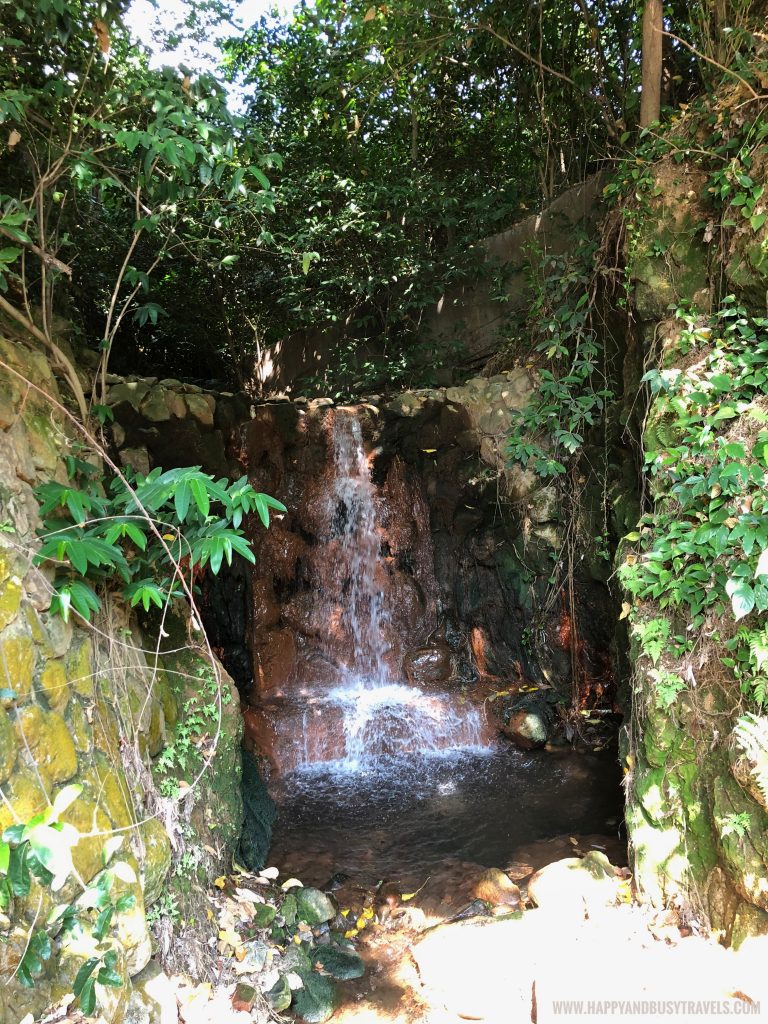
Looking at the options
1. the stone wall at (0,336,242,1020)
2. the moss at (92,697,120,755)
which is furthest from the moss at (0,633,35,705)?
the moss at (92,697,120,755)

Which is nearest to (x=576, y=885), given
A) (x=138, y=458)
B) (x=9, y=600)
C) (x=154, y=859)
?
(x=154, y=859)

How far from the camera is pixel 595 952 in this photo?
3.06 meters

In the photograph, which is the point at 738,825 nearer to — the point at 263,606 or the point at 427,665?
the point at 427,665

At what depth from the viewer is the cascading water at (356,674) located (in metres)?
5.84

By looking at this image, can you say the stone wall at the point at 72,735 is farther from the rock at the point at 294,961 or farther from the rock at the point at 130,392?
the rock at the point at 130,392

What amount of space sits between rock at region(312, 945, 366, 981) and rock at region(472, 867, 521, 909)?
821 mm

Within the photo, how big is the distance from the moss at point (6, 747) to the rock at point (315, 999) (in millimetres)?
1909

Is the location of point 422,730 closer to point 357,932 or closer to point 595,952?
point 357,932

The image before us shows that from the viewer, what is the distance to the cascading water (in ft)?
19.1

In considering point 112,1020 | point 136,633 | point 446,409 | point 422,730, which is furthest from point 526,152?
point 112,1020

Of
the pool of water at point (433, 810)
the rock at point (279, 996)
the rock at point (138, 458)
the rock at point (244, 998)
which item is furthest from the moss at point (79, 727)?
the rock at point (138, 458)

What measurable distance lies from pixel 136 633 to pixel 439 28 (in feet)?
19.3

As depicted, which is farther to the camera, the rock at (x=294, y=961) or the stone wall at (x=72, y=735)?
the rock at (x=294, y=961)

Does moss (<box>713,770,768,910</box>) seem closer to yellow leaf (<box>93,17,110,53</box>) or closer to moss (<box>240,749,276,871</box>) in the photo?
moss (<box>240,749,276,871</box>)
